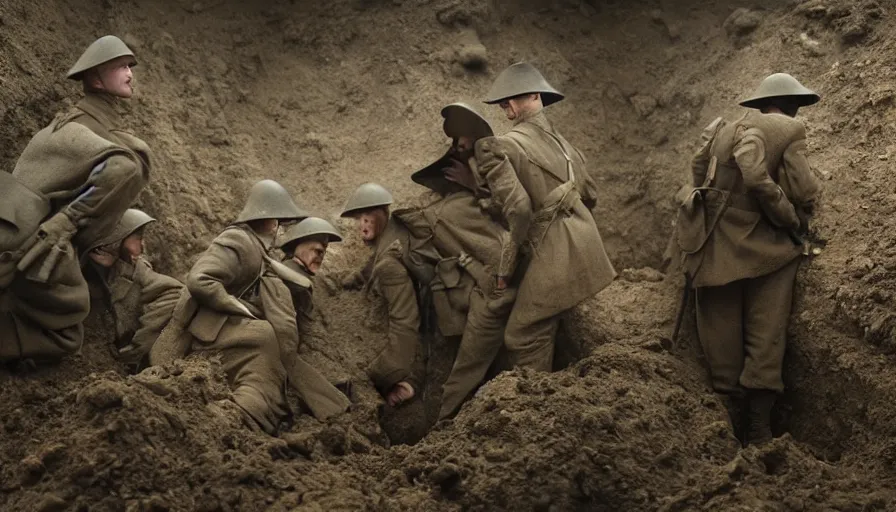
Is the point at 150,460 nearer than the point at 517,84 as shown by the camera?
Yes

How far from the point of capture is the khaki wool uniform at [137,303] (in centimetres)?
799

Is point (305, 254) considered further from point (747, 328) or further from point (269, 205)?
point (747, 328)

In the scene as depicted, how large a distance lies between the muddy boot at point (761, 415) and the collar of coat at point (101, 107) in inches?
160

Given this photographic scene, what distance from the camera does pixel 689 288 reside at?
873 centimetres

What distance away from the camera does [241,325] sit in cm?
775

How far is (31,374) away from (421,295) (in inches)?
100

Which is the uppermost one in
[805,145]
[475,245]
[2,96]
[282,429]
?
[2,96]

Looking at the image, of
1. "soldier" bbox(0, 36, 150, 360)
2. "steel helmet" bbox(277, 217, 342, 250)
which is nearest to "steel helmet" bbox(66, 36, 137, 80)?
"soldier" bbox(0, 36, 150, 360)

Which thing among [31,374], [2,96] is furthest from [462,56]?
[31,374]

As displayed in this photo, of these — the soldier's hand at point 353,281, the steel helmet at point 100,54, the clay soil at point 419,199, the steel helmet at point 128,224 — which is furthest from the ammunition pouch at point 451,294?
the steel helmet at point 100,54

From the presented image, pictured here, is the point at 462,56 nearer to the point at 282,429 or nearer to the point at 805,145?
the point at 805,145

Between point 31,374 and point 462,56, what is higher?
point 462,56

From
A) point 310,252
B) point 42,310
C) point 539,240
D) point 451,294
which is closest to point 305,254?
point 310,252

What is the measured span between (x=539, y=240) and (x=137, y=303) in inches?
95.2
